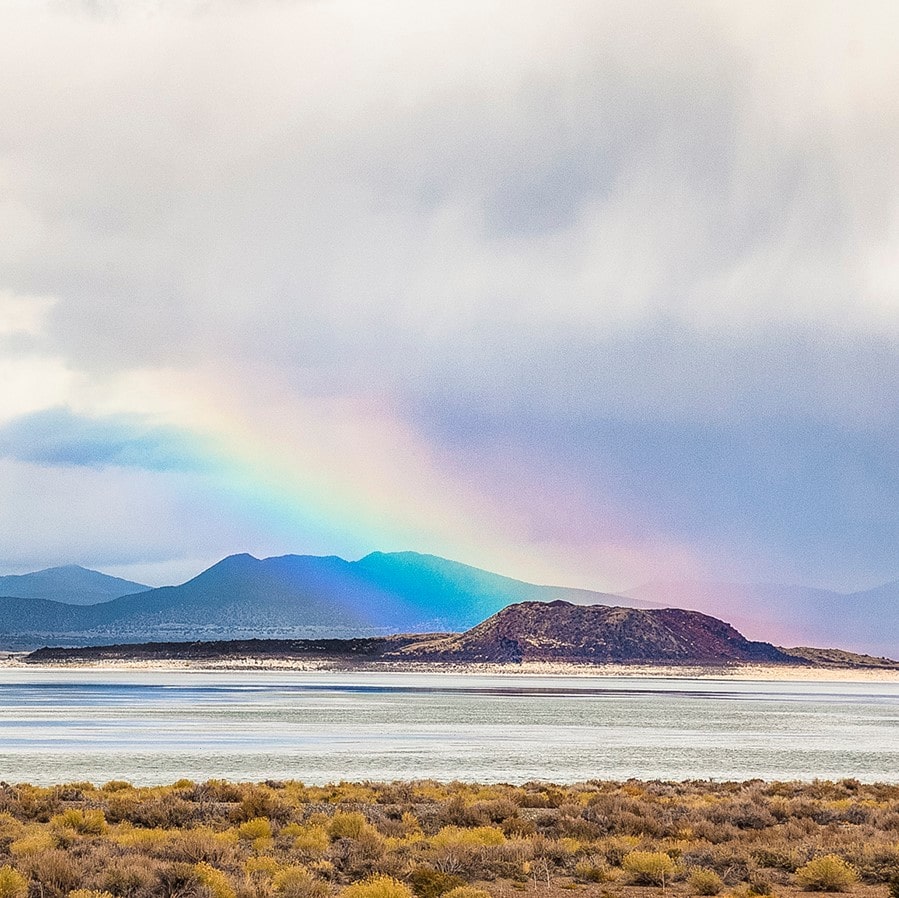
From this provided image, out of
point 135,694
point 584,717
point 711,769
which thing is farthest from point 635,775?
point 135,694

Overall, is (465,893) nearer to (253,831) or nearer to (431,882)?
(431,882)

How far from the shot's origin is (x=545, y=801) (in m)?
30.9

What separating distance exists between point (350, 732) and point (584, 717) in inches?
1004

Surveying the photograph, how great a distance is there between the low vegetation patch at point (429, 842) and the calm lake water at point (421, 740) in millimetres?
8397

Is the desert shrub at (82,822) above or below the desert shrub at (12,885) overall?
below

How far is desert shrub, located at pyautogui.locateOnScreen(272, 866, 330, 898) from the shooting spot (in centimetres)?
1817

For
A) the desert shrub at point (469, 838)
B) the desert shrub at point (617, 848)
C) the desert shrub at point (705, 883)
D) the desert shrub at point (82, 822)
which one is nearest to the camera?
the desert shrub at point (705, 883)

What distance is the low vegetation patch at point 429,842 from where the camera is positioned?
19094mm

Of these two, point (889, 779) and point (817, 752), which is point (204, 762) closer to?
point (889, 779)

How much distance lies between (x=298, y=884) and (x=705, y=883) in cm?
695

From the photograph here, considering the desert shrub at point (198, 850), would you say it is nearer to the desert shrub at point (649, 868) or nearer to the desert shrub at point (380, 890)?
the desert shrub at point (380, 890)

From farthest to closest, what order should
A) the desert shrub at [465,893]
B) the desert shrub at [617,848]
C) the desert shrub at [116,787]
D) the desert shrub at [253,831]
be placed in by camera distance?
the desert shrub at [116,787] < the desert shrub at [253,831] < the desert shrub at [617,848] < the desert shrub at [465,893]

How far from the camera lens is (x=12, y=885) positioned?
18000 millimetres

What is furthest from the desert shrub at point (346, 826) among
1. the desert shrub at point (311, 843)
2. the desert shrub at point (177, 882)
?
the desert shrub at point (177, 882)
